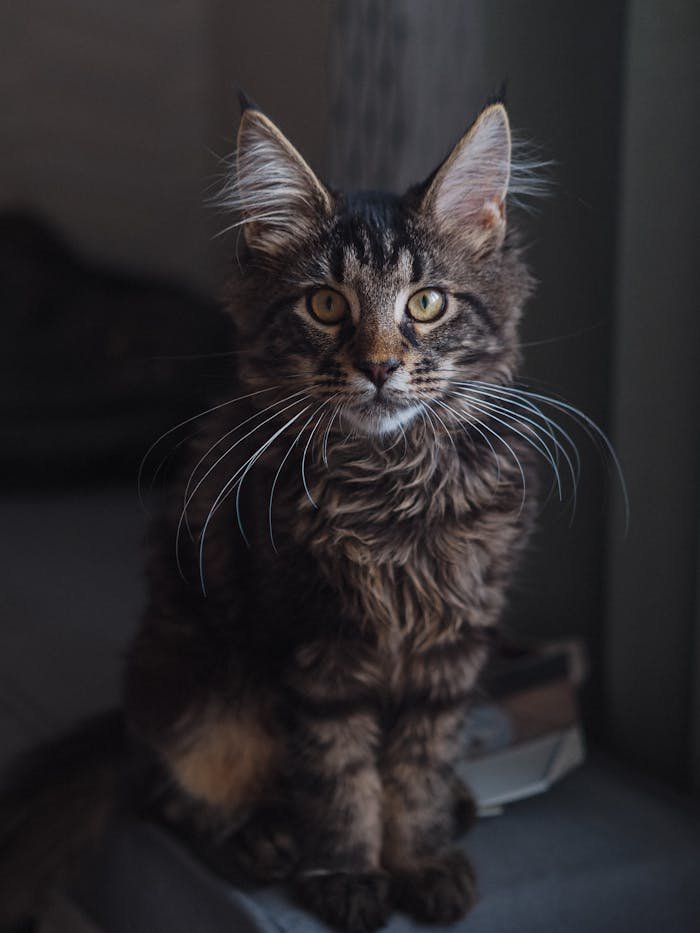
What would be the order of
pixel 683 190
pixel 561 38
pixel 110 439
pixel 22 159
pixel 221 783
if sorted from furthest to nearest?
pixel 22 159, pixel 110 439, pixel 561 38, pixel 683 190, pixel 221 783

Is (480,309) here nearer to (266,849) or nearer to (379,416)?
(379,416)

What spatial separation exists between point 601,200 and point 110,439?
1.55 m

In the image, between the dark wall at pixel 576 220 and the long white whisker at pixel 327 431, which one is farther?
the dark wall at pixel 576 220

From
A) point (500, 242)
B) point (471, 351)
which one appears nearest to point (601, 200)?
point (500, 242)

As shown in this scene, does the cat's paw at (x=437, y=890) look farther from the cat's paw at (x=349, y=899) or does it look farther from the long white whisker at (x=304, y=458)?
the long white whisker at (x=304, y=458)

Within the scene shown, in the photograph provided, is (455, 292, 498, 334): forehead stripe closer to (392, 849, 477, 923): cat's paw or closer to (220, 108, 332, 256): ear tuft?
(220, 108, 332, 256): ear tuft

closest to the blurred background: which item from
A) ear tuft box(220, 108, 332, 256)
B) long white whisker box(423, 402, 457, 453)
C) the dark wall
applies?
the dark wall

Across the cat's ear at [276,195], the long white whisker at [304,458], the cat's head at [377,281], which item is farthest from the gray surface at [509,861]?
the cat's ear at [276,195]

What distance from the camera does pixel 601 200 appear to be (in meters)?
1.48

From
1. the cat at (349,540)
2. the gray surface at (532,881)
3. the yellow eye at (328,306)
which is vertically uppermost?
the yellow eye at (328,306)

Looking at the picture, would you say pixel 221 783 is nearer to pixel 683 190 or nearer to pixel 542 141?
pixel 683 190

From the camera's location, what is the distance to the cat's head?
0.94 meters

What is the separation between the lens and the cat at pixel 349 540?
38.4 inches

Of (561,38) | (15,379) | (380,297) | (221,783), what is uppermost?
(561,38)
